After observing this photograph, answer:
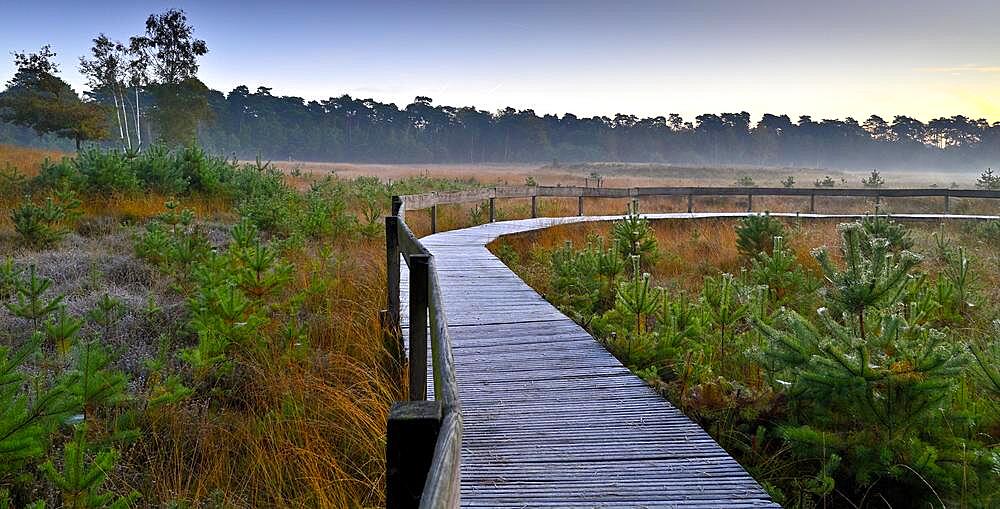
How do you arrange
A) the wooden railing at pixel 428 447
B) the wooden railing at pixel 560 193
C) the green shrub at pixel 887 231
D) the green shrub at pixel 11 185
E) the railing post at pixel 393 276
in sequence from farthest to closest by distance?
the wooden railing at pixel 560 193 → the green shrub at pixel 11 185 → the green shrub at pixel 887 231 → the railing post at pixel 393 276 → the wooden railing at pixel 428 447

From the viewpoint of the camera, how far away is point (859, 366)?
2896 millimetres

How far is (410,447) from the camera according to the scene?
1323mm

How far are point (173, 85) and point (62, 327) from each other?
47.3 metres

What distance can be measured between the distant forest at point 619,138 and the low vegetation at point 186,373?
100664 mm

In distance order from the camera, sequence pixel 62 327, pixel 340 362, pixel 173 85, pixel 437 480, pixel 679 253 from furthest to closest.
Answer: pixel 173 85 → pixel 679 253 → pixel 340 362 → pixel 62 327 → pixel 437 480

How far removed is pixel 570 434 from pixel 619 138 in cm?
12688

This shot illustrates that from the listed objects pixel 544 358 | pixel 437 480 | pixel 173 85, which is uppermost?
pixel 173 85

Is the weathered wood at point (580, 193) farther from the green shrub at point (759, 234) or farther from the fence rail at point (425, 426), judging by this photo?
the fence rail at point (425, 426)

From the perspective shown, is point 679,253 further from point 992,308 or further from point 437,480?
point 437,480

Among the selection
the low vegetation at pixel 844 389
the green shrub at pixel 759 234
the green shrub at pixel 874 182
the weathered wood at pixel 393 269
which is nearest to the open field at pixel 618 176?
the green shrub at pixel 874 182

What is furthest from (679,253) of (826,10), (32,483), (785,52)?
(785,52)

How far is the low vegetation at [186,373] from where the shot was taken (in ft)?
10.5

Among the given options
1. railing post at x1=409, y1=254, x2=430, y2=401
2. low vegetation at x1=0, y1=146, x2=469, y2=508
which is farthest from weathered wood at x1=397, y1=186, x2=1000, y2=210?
railing post at x1=409, y1=254, x2=430, y2=401

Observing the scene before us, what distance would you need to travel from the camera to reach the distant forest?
109688 millimetres
